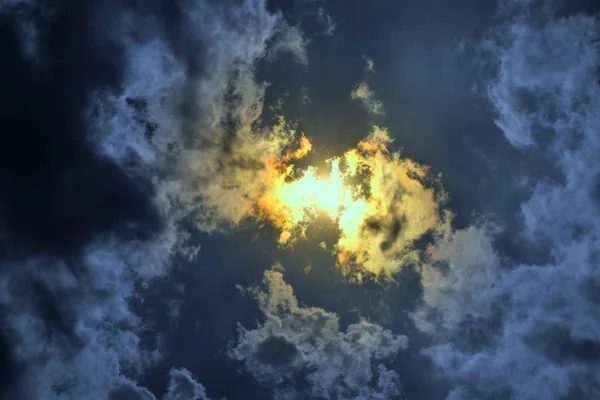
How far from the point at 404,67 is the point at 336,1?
1492cm

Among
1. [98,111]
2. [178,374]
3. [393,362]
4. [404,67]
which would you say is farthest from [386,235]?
[98,111]

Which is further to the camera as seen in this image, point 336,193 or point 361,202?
point 336,193

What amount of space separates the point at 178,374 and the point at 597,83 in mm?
78093

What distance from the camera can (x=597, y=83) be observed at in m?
77.5

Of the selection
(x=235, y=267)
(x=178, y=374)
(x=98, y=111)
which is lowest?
(x=178, y=374)

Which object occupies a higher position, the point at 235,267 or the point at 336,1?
the point at 336,1

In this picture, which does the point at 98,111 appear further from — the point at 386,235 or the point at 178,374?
the point at 386,235

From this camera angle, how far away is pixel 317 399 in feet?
266

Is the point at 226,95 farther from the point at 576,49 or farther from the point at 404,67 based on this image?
the point at 576,49

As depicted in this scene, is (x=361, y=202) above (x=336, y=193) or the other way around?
the other way around

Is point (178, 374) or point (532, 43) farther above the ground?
point (532, 43)

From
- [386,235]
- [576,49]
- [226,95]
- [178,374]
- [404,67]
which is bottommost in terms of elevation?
[178,374]

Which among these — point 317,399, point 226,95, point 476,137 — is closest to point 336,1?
point 226,95

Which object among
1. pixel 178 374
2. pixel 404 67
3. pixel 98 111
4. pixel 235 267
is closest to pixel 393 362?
pixel 235 267
